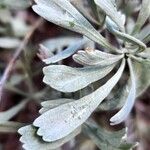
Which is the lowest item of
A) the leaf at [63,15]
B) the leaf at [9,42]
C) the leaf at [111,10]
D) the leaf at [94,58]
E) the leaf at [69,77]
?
the leaf at [9,42]

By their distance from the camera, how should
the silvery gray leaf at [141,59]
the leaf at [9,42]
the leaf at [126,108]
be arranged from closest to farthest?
the leaf at [126,108]
the silvery gray leaf at [141,59]
the leaf at [9,42]

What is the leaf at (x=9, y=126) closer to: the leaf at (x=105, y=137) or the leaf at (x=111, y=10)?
the leaf at (x=105, y=137)

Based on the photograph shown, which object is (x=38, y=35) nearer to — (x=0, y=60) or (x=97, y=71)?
(x=0, y=60)

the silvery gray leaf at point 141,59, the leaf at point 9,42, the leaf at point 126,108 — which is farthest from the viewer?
the leaf at point 9,42

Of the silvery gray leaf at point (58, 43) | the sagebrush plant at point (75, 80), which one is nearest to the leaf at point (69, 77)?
the sagebrush plant at point (75, 80)

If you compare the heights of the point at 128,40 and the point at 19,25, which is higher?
the point at 128,40

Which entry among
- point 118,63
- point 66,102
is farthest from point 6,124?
point 118,63

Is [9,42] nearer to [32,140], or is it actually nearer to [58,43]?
[58,43]
